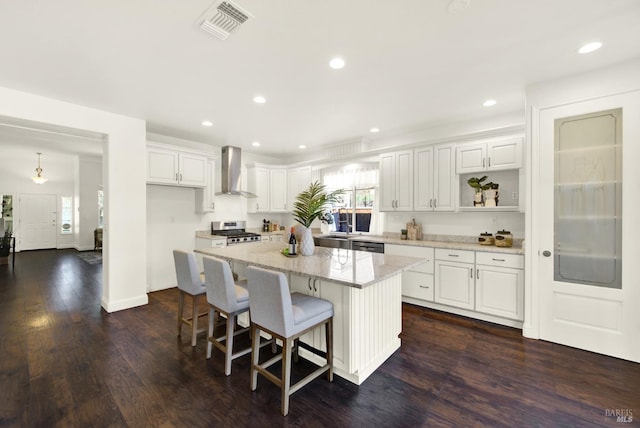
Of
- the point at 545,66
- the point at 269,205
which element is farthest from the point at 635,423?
the point at 269,205

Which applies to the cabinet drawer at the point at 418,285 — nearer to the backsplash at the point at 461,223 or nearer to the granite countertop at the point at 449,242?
the granite countertop at the point at 449,242

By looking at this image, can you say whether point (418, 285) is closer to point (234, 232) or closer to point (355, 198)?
point (355, 198)

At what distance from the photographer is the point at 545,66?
2436 millimetres

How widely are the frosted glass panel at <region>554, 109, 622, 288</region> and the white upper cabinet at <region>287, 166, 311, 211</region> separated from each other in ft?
12.9

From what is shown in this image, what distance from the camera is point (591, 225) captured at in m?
2.57

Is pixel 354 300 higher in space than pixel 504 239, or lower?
lower

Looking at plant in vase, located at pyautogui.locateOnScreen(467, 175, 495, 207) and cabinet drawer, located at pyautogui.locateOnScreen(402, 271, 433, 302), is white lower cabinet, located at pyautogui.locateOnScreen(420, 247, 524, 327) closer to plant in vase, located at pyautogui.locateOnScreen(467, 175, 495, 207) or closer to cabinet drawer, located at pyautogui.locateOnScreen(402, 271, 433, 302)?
cabinet drawer, located at pyautogui.locateOnScreen(402, 271, 433, 302)

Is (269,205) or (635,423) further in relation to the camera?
(269,205)

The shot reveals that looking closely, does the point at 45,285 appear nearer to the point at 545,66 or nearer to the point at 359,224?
the point at 359,224

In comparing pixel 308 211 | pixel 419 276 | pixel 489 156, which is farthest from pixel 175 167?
pixel 489 156

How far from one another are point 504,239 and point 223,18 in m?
3.71

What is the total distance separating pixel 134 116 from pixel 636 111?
546cm

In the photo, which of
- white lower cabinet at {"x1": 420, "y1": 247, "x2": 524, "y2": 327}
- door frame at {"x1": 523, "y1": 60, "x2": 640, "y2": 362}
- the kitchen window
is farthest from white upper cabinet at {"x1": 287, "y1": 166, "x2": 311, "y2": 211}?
door frame at {"x1": 523, "y1": 60, "x2": 640, "y2": 362}

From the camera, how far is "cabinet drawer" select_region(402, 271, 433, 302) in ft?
12.0
